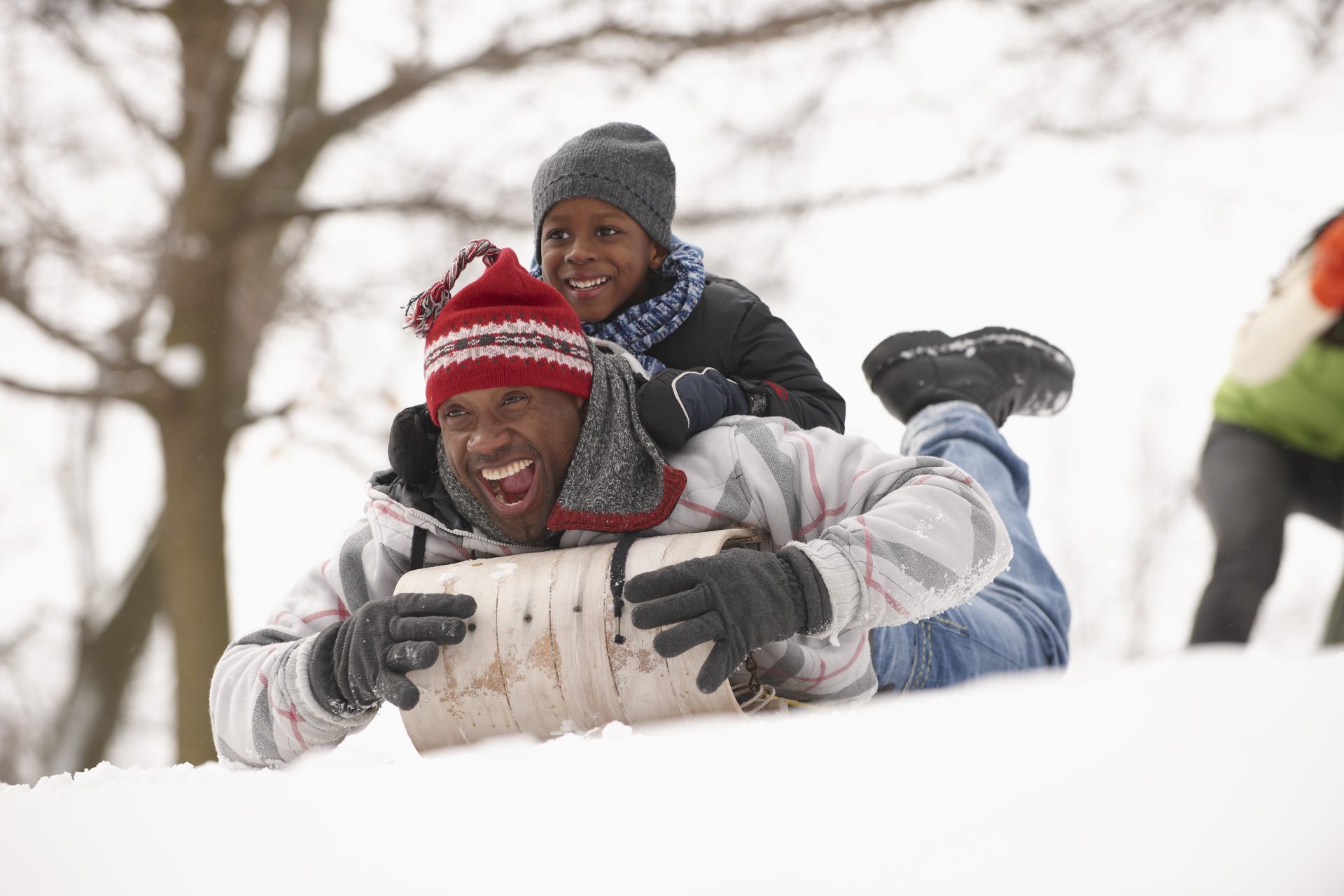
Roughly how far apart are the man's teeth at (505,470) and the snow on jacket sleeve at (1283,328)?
1.63 meters

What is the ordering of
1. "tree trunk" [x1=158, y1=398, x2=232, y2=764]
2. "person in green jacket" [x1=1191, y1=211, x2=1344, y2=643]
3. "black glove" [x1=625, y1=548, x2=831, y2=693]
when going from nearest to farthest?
"black glove" [x1=625, y1=548, x2=831, y2=693]
"person in green jacket" [x1=1191, y1=211, x2=1344, y2=643]
"tree trunk" [x1=158, y1=398, x2=232, y2=764]

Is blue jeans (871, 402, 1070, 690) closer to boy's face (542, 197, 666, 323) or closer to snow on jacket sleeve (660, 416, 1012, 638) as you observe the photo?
snow on jacket sleeve (660, 416, 1012, 638)

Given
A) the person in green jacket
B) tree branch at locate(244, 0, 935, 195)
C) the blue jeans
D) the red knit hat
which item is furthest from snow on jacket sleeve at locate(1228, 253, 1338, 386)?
tree branch at locate(244, 0, 935, 195)

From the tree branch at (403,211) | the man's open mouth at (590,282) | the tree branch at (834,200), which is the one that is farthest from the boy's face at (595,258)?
the tree branch at (834,200)

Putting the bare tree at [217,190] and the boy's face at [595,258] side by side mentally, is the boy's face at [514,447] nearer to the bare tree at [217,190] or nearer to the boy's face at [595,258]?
the boy's face at [595,258]

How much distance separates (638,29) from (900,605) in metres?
4.53

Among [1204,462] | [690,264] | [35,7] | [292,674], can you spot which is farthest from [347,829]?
[35,7]

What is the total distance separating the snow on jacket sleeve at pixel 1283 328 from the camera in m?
2.39

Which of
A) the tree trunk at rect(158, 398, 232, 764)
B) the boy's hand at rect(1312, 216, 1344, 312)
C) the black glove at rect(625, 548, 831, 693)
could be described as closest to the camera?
the black glove at rect(625, 548, 831, 693)

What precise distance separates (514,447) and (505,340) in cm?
15

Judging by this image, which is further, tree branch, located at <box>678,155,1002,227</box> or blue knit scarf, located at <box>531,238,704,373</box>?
tree branch, located at <box>678,155,1002,227</box>

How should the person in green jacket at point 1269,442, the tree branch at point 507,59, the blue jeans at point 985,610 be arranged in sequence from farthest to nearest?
the tree branch at point 507,59, the person in green jacket at point 1269,442, the blue jeans at point 985,610

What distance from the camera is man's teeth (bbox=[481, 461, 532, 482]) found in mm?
1699

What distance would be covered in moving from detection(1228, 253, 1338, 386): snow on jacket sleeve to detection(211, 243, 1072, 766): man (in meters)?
1.11
